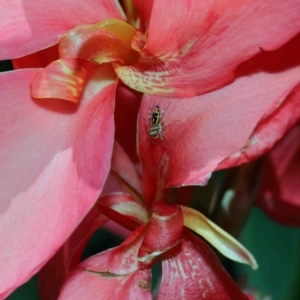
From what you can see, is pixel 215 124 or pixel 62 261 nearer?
pixel 215 124

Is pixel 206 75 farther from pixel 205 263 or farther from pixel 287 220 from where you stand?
pixel 287 220

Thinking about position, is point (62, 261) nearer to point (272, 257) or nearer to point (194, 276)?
point (194, 276)

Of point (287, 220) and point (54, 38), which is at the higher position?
point (54, 38)

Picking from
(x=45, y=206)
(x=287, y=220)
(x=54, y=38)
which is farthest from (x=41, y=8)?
(x=287, y=220)

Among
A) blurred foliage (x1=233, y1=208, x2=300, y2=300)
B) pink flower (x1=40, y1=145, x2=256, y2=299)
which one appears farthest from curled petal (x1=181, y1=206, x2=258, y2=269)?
blurred foliage (x1=233, y1=208, x2=300, y2=300)

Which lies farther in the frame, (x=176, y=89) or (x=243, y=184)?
(x=243, y=184)

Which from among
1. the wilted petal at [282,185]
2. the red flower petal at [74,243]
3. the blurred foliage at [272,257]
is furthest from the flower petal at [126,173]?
the blurred foliage at [272,257]

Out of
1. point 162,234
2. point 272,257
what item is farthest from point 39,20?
point 272,257
